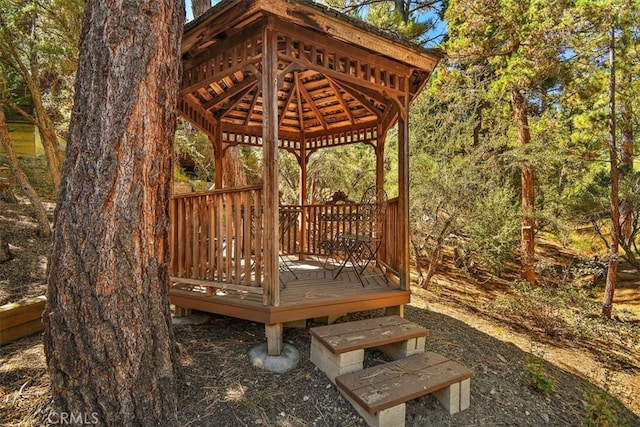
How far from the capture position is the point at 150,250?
2236 mm

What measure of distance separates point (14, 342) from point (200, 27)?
10.8 feet

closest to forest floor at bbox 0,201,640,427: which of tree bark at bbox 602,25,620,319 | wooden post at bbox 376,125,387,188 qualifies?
tree bark at bbox 602,25,620,319

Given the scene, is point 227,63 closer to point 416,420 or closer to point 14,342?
point 14,342

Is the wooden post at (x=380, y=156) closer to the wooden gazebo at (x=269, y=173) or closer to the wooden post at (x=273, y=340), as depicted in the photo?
the wooden gazebo at (x=269, y=173)

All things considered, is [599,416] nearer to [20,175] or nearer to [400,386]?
[400,386]

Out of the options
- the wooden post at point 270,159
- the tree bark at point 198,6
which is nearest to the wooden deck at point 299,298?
the wooden post at point 270,159

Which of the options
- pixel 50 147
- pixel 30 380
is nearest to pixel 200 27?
pixel 30 380

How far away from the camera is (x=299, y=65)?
3156mm

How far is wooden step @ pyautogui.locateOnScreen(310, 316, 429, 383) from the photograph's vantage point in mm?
2617

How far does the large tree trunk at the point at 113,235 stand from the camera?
6.76 ft

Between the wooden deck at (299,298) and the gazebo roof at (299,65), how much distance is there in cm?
208

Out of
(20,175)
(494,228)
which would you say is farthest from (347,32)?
(494,228)

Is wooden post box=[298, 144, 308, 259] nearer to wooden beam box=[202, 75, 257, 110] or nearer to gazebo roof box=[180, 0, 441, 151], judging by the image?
gazebo roof box=[180, 0, 441, 151]

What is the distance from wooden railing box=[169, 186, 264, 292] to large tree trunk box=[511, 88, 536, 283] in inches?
261
